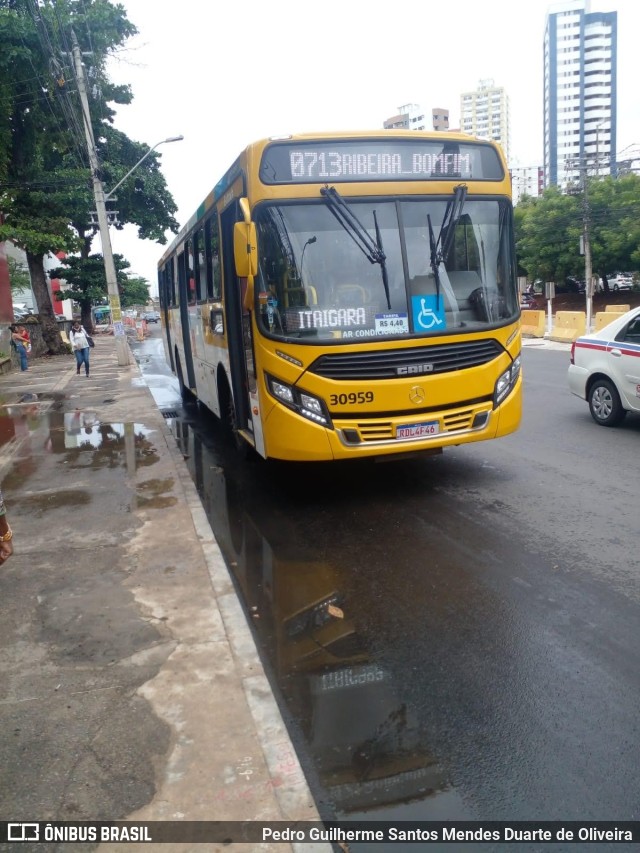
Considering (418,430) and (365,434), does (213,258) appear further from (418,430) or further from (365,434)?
(418,430)

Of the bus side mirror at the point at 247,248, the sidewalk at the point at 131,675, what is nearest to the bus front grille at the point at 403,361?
the bus side mirror at the point at 247,248

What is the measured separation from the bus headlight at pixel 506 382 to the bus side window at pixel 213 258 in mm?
3487

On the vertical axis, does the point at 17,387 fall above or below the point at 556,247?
below

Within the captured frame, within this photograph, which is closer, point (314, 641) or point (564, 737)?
point (564, 737)

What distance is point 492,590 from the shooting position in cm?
484

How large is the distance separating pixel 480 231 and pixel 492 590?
3598 millimetres

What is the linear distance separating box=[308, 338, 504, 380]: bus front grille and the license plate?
0.47 m

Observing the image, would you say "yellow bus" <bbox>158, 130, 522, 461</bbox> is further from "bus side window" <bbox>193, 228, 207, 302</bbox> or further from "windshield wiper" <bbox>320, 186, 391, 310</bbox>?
"bus side window" <bbox>193, 228, 207, 302</bbox>

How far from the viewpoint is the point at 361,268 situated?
6391 millimetres

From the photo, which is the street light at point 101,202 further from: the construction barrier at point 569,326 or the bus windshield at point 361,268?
the bus windshield at point 361,268

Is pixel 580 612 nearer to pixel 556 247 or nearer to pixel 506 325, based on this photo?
pixel 506 325

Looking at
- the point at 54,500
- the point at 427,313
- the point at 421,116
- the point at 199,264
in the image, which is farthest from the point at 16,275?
the point at 421,116

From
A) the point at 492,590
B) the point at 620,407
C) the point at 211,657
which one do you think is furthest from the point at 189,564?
the point at 620,407

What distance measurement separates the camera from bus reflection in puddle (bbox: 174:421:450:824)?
304 centimetres
